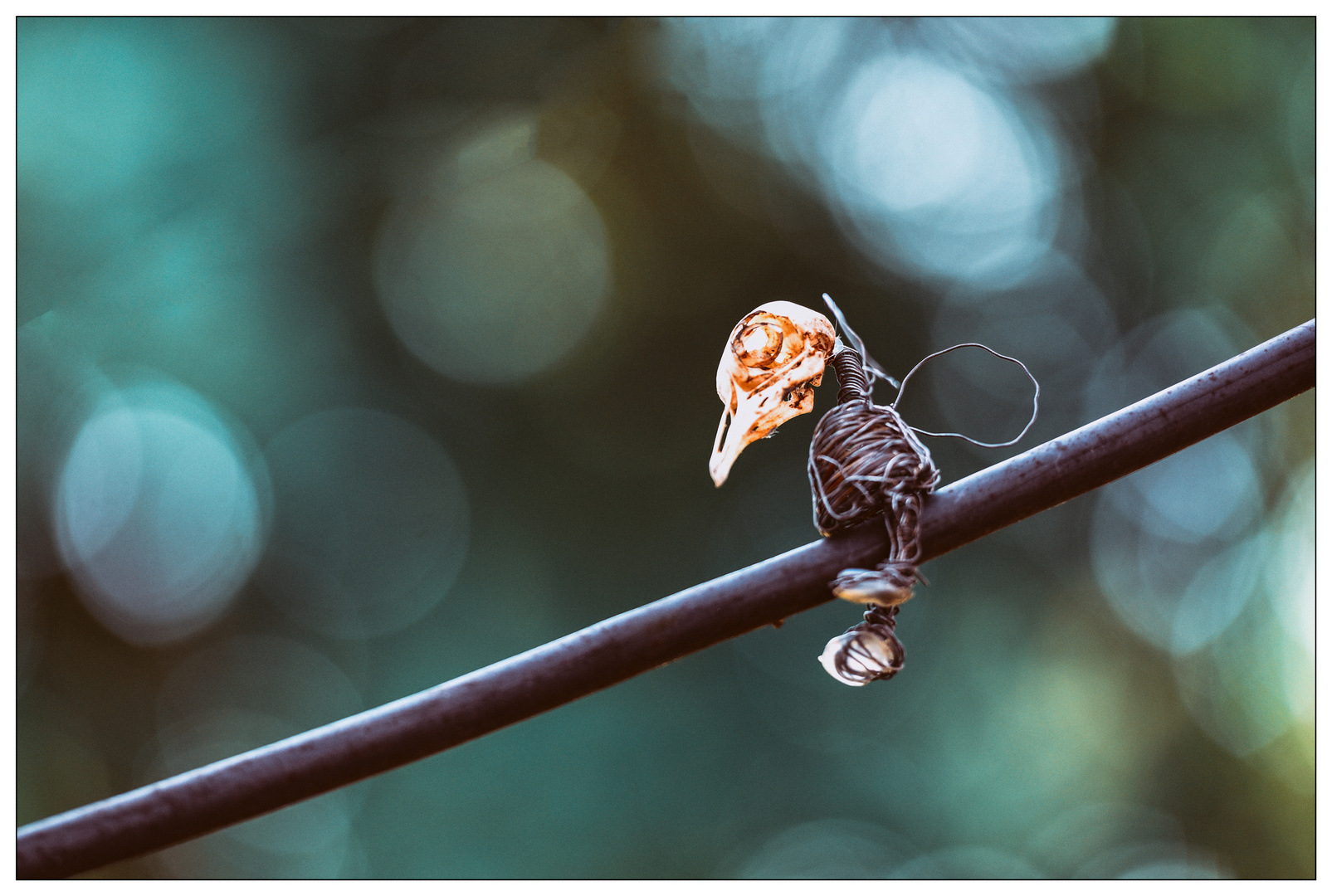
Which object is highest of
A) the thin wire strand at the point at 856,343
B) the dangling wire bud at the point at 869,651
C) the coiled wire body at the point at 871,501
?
the thin wire strand at the point at 856,343

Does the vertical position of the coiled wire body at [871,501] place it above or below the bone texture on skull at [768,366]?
below

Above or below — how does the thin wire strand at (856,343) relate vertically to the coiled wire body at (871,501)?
above

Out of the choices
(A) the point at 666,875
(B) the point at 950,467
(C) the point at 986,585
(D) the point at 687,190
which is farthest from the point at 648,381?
(A) the point at 666,875

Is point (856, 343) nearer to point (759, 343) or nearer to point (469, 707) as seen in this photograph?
point (759, 343)

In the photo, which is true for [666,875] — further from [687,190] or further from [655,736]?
[687,190]

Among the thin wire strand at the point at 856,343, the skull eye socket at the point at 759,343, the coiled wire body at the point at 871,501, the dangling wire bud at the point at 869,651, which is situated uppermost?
the skull eye socket at the point at 759,343

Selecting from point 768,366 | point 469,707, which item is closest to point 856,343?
point 768,366

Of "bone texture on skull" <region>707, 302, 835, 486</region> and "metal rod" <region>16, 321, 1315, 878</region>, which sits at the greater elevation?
"bone texture on skull" <region>707, 302, 835, 486</region>

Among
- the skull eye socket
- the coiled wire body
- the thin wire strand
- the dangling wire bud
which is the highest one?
the skull eye socket
